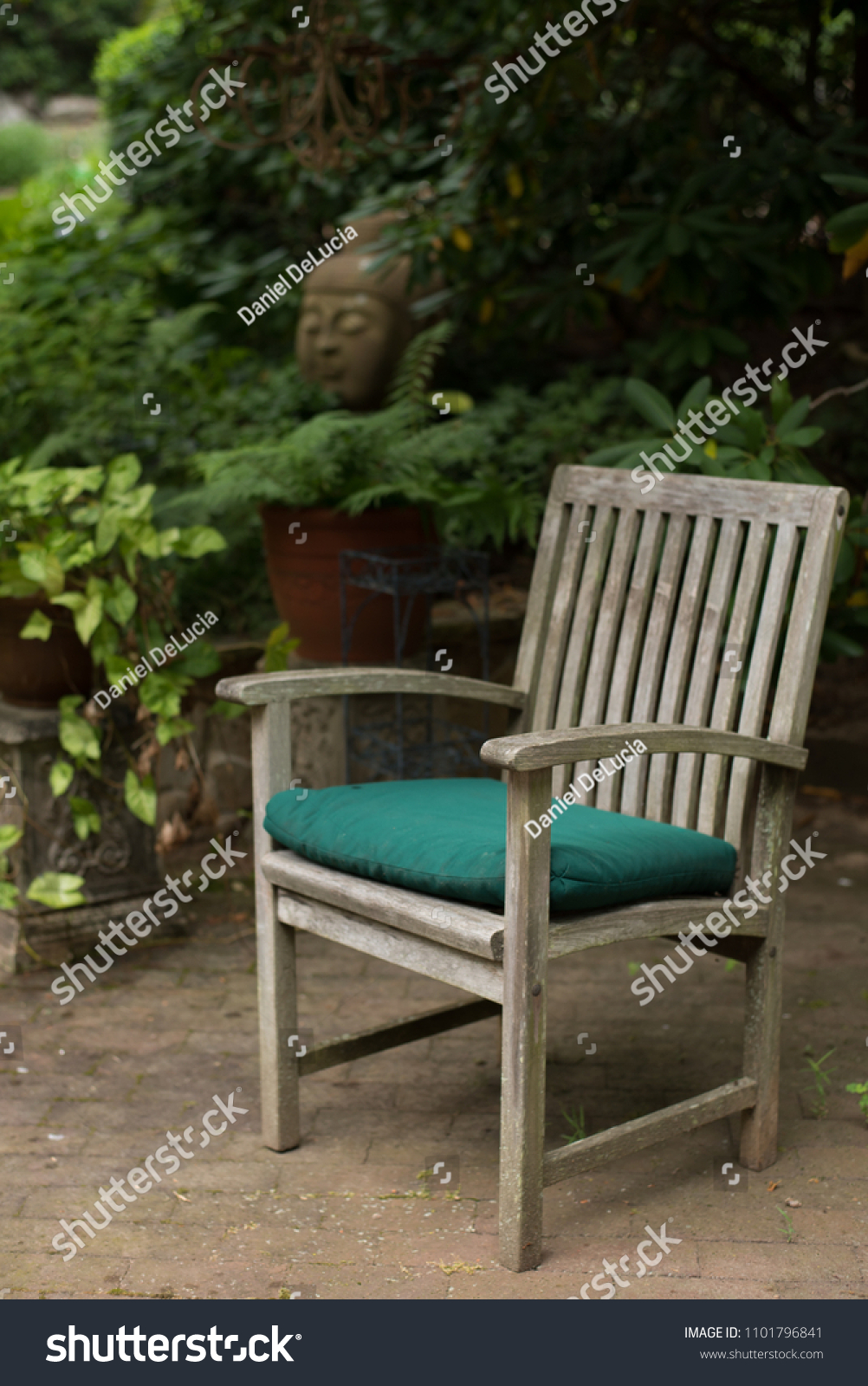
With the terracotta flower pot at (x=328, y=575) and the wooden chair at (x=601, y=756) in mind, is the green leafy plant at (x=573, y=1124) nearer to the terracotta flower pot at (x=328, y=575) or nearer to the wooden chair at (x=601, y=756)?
the wooden chair at (x=601, y=756)

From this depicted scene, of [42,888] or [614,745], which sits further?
[42,888]

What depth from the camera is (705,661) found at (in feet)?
8.58

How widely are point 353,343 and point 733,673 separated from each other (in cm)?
277

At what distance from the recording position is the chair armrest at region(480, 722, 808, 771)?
6.86 feet

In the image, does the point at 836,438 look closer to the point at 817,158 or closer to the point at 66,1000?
the point at 817,158

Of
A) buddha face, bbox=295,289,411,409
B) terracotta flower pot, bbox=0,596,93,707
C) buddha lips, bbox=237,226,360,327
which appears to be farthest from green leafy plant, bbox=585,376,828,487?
buddha lips, bbox=237,226,360,327

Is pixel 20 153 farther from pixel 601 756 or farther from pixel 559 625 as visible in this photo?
pixel 601 756

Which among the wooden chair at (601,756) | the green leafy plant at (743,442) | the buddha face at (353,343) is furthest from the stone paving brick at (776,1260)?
Result: the buddha face at (353,343)

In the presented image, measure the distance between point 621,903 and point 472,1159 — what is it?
0.67 m

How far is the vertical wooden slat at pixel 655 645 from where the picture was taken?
2.68 metres

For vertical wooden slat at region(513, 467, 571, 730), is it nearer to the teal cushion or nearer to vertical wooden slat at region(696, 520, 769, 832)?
the teal cushion

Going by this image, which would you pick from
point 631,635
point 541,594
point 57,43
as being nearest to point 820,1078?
point 631,635
